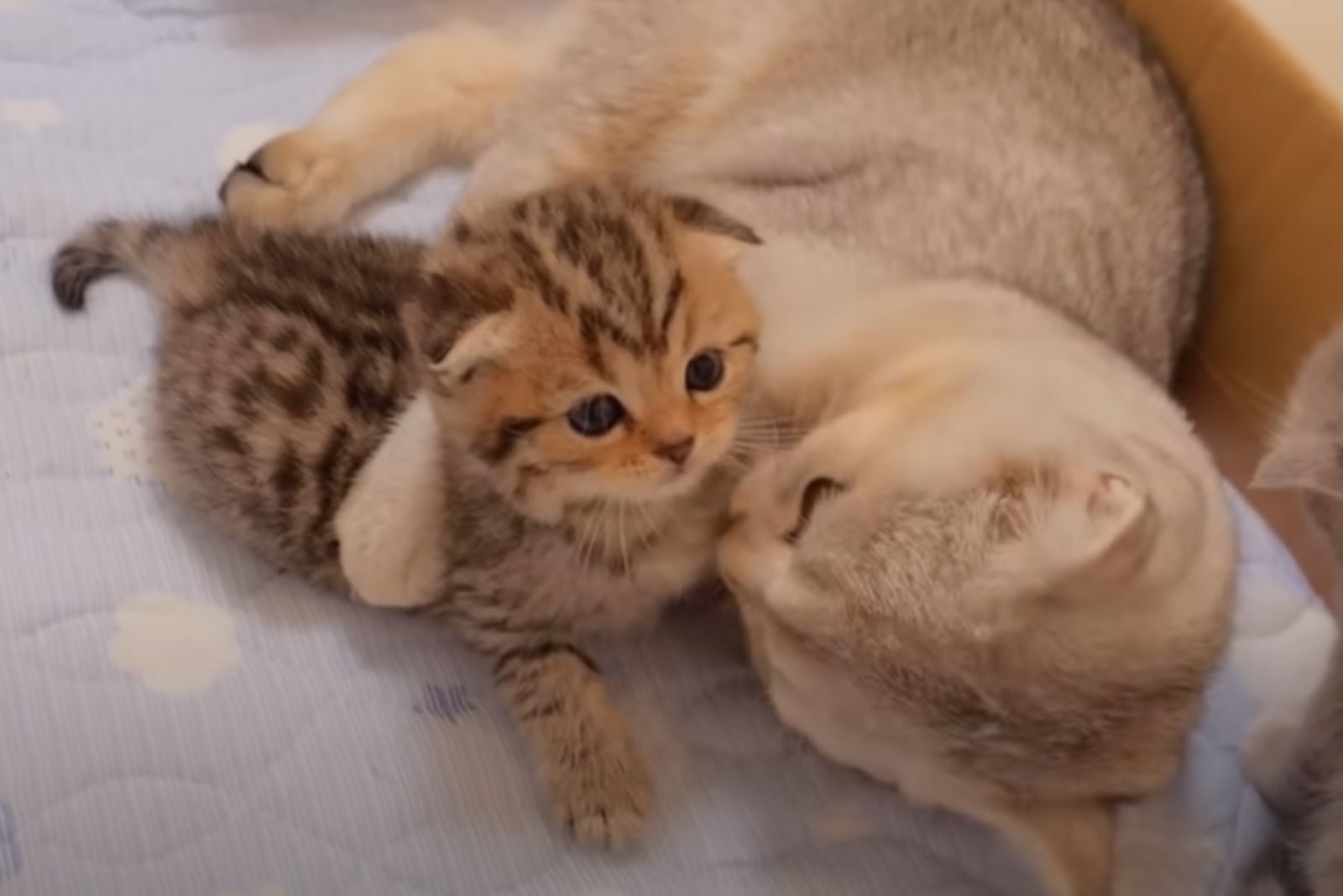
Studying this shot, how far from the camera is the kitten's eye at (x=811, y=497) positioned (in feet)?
3.16

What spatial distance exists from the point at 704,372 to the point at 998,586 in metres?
0.29

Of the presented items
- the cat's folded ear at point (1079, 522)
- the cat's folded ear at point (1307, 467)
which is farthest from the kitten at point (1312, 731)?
the cat's folded ear at point (1079, 522)

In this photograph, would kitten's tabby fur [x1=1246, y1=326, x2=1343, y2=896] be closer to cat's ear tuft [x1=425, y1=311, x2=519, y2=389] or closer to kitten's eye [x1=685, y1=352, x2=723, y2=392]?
kitten's eye [x1=685, y1=352, x2=723, y2=392]

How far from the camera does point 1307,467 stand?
2.95ft

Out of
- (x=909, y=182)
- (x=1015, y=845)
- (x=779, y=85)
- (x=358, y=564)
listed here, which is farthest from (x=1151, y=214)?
(x=358, y=564)

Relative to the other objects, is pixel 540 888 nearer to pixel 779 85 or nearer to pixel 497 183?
pixel 497 183

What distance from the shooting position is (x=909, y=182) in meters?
1.29

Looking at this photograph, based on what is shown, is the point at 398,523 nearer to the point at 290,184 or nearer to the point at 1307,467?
the point at 290,184

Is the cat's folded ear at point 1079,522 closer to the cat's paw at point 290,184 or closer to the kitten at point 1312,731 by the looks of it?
the kitten at point 1312,731

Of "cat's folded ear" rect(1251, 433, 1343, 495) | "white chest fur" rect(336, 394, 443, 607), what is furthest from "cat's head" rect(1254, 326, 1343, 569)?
"white chest fur" rect(336, 394, 443, 607)

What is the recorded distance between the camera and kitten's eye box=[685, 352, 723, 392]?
104 cm

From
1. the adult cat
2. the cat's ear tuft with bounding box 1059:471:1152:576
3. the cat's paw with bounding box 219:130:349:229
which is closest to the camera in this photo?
the cat's ear tuft with bounding box 1059:471:1152:576

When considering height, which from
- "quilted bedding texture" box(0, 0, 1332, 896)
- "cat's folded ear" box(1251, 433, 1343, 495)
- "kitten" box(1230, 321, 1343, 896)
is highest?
"cat's folded ear" box(1251, 433, 1343, 495)

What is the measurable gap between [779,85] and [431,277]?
56cm
